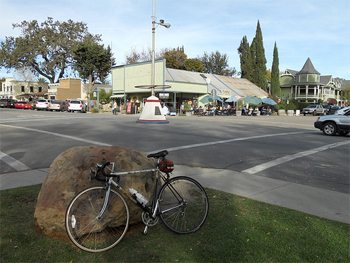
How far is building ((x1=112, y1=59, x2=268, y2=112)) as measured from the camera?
46.1 metres

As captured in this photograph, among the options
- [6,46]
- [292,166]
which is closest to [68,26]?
[6,46]

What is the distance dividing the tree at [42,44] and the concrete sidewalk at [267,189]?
202ft

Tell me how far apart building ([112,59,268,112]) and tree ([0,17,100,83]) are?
19.3 m

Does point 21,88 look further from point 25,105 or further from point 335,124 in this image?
point 335,124

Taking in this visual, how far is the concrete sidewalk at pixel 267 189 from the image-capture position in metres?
6.01

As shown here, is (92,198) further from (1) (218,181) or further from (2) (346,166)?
(2) (346,166)

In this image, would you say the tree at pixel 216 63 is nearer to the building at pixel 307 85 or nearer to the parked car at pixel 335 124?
the building at pixel 307 85

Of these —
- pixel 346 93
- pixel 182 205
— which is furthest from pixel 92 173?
pixel 346 93

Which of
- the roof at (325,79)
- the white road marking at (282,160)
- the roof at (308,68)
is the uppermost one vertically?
the roof at (308,68)

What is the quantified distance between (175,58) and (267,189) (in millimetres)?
66902

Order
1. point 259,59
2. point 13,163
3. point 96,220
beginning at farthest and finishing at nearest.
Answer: point 259,59 < point 13,163 < point 96,220

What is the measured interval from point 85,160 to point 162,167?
95 centimetres

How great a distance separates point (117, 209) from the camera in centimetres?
432

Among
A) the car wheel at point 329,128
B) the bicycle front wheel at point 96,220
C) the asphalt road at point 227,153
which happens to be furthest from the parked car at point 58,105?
the bicycle front wheel at point 96,220
